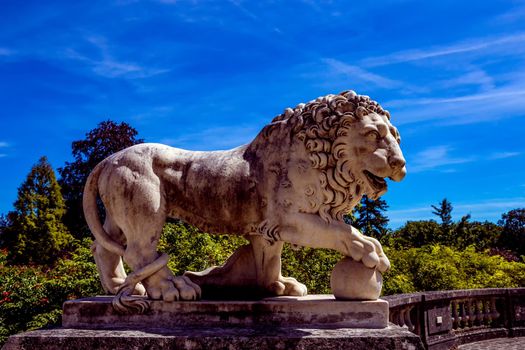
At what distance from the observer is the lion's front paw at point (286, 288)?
179 inches

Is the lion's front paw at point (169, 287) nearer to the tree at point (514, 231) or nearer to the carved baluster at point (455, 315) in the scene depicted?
the carved baluster at point (455, 315)

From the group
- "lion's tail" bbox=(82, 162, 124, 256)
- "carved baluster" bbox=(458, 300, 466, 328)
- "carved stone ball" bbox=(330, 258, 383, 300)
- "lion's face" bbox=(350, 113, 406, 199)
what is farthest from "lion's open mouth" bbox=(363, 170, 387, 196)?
"carved baluster" bbox=(458, 300, 466, 328)

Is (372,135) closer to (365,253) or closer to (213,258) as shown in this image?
(365,253)

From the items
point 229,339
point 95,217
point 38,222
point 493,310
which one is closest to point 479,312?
point 493,310

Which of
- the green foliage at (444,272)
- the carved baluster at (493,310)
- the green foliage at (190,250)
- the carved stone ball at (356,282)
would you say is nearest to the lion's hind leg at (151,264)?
the carved stone ball at (356,282)

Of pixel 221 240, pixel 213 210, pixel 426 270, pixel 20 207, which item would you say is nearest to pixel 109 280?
pixel 213 210

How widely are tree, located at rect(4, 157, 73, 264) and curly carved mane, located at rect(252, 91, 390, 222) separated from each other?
2227cm

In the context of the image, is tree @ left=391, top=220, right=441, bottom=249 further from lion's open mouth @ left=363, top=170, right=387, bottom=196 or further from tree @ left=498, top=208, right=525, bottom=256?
lion's open mouth @ left=363, top=170, right=387, bottom=196

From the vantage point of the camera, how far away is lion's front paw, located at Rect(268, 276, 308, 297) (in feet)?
15.0

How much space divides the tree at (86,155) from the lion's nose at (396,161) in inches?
1014

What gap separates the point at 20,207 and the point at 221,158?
2544 cm

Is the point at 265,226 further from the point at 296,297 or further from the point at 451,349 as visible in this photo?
the point at 451,349

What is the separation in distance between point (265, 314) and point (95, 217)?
171 centimetres

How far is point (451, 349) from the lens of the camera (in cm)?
877
